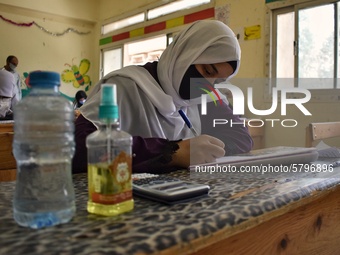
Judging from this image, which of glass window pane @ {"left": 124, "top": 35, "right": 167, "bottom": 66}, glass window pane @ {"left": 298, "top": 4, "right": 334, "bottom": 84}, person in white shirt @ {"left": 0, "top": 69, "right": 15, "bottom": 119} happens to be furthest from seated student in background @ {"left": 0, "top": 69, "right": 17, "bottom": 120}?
glass window pane @ {"left": 298, "top": 4, "right": 334, "bottom": 84}

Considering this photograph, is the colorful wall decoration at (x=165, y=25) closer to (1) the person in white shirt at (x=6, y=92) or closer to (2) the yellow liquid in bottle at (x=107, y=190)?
(1) the person in white shirt at (x=6, y=92)

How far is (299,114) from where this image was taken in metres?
3.09

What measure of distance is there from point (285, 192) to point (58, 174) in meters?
0.39

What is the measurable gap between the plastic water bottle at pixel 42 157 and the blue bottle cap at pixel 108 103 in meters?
0.06

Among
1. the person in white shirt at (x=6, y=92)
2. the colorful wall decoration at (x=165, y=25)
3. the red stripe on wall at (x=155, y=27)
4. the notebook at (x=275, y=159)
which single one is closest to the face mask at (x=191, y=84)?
the notebook at (x=275, y=159)

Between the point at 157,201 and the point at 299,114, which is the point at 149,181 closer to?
the point at 157,201

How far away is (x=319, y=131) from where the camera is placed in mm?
1593

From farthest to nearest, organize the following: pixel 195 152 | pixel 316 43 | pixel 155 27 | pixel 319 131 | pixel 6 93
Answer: pixel 155 27, pixel 6 93, pixel 316 43, pixel 319 131, pixel 195 152

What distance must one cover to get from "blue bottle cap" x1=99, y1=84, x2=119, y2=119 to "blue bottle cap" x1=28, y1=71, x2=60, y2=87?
2.5 inches

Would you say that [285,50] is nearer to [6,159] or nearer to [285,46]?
[285,46]

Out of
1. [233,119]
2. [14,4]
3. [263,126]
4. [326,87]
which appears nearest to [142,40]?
[14,4]

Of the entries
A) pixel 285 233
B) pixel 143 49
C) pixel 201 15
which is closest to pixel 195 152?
pixel 285 233

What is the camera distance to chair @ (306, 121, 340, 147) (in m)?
1.54

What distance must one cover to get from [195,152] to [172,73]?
0.49m
